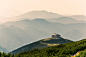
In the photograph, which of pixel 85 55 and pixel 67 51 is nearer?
pixel 85 55

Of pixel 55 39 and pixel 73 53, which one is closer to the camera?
pixel 73 53

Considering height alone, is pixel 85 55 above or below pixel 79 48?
above

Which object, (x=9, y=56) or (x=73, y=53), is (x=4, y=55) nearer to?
(x=9, y=56)

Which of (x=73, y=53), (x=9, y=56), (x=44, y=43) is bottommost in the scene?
(x=44, y=43)

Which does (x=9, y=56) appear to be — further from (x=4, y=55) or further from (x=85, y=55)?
(x=85, y=55)

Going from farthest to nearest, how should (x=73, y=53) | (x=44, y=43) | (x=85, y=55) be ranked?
(x=44, y=43) < (x=73, y=53) < (x=85, y=55)

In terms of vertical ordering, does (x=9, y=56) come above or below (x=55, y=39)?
above

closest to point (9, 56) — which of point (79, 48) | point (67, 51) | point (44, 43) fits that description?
point (67, 51)

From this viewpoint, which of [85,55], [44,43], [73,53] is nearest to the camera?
[85,55]

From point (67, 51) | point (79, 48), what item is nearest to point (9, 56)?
point (67, 51)
